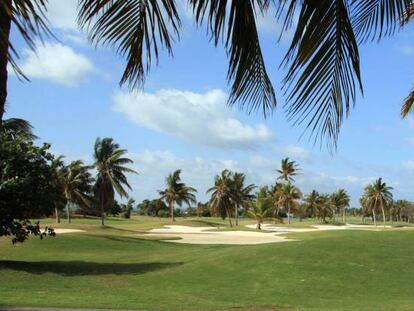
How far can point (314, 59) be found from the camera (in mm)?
3090

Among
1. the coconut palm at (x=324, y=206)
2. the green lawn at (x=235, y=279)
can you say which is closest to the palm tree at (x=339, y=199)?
the coconut palm at (x=324, y=206)

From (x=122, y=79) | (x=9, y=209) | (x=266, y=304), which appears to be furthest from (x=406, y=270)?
(x=122, y=79)

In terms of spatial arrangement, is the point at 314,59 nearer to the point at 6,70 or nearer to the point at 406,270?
the point at 6,70

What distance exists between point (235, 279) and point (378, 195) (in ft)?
289

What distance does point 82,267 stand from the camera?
23.8 m

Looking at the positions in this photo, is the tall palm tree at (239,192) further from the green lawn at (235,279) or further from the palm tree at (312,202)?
the green lawn at (235,279)

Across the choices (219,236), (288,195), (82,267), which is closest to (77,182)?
(219,236)

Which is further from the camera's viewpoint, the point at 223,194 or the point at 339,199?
the point at 339,199

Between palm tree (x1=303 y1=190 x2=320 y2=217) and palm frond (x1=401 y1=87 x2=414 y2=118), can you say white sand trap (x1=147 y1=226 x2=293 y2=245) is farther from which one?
palm tree (x1=303 y1=190 x2=320 y2=217)

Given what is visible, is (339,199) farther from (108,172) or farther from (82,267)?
(82,267)

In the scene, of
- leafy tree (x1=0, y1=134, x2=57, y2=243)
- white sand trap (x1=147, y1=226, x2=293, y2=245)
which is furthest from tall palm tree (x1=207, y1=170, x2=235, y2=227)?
leafy tree (x1=0, y1=134, x2=57, y2=243)

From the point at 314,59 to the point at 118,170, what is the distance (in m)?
55.8

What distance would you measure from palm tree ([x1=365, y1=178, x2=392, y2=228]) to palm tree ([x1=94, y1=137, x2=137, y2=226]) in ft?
190

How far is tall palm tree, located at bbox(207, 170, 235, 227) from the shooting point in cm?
7756
